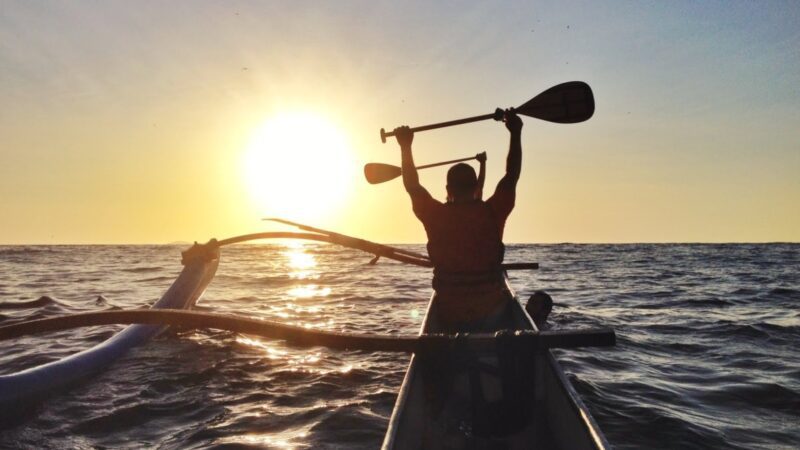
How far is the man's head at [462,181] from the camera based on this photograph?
439cm

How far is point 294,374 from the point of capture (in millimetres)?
6176

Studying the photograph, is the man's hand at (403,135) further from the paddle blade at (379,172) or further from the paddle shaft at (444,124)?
the paddle blade at (379,172)

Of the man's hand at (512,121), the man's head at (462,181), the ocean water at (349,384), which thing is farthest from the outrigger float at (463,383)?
the man's hand at (512,121)

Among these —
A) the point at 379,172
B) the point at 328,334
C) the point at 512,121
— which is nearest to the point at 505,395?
→ the point at 328,334

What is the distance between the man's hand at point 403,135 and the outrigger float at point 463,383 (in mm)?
2048

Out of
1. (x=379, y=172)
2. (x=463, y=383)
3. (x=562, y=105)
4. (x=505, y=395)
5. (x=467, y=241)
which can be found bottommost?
(x=463, y=383)

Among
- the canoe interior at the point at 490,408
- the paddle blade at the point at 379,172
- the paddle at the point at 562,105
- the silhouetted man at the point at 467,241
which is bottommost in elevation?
the canoe interior at the point at 490,408

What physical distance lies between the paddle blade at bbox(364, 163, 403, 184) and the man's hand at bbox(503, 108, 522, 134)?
2.83 metres

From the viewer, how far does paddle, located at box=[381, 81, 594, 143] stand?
5.50 m

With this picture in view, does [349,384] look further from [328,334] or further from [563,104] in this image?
[563,104]

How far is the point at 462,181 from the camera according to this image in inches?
173

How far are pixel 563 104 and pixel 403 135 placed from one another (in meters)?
2.05

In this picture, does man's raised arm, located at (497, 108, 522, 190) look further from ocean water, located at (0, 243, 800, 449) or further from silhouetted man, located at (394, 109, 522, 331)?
ocean water, located at (0, 243, 800, 449)

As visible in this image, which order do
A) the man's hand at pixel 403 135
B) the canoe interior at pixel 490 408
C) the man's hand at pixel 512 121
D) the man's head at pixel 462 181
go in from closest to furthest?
the canoe interior at pixel 490 408, the man's head at pixel 462 181, the man's hand at pixel 512 121, the man's hand at pixel 403 135
